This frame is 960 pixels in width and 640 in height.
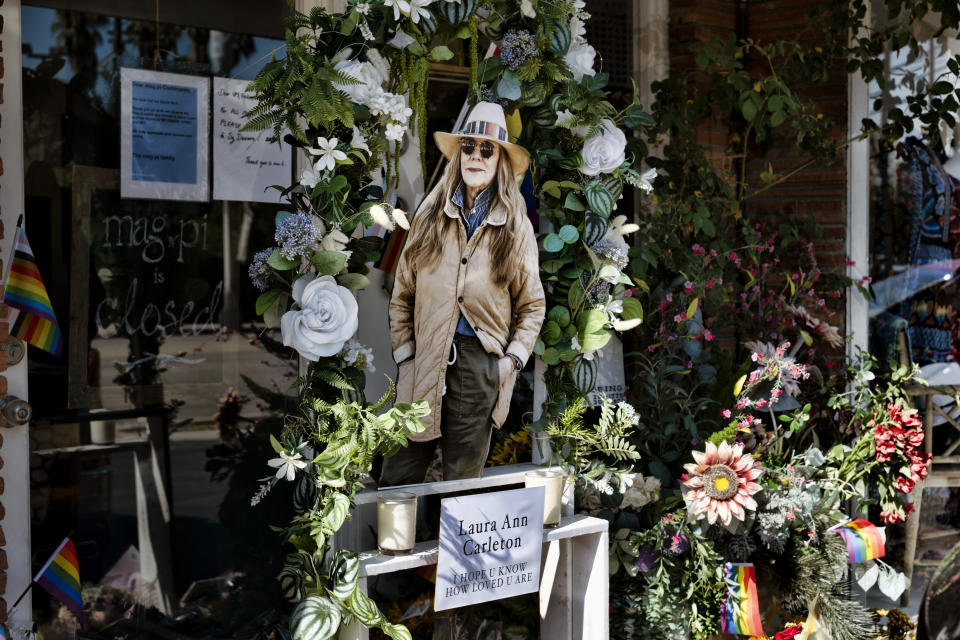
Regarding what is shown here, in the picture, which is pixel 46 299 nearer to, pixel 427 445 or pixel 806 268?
pixel 427 445

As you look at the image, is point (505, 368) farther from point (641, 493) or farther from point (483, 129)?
point (641, 493)

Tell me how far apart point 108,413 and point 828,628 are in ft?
7.80

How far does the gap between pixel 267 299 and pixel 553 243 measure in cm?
82

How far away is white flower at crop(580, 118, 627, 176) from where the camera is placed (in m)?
2.66

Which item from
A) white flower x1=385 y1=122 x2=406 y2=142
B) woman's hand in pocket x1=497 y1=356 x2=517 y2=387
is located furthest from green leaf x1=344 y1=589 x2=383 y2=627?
white flower x1=385 y1=122 x2=406 y2=142

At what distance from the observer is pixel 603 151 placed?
267 centimetres

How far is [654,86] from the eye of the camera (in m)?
3.70

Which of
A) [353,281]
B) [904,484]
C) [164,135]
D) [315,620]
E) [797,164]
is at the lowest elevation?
[315,620]

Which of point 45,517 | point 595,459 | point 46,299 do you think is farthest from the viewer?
point 595,459

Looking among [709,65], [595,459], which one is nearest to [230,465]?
[595,459]

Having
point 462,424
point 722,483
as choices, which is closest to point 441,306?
point 462,424

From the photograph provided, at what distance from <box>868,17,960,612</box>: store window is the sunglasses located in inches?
93.1

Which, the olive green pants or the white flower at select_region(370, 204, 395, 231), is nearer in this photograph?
the white flower at select_region(370, 204, 395, 231)

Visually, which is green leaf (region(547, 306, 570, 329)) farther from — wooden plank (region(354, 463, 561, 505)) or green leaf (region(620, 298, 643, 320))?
wooden plank (region(354, 463, 561, 505))
